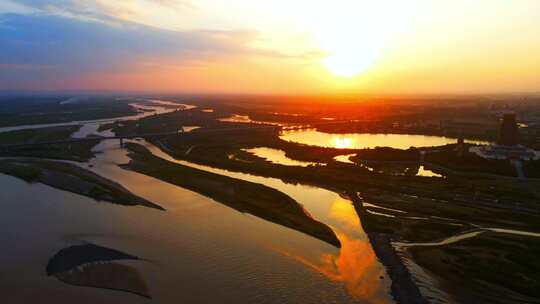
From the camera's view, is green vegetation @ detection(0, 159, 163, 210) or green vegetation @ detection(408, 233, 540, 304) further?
green vegetation @ detection(0, 159, 163, 210)

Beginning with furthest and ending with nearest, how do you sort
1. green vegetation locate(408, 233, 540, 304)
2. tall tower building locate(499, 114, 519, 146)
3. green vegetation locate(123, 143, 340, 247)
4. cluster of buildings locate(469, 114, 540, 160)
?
1. tall tower building locate(499, 114, 519, 146)
2. cluster of buildings locate(469, 114, 540, 160)
3. green vegetation locate(123, 143, 340, 247)
4. green vegetation locate(408, 233, 540, 304)

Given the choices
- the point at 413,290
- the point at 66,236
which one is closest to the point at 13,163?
the point at 66,236

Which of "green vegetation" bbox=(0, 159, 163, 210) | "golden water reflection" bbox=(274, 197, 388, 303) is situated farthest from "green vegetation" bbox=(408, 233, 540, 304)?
"green vegetation" bbox=(0, 159, 163, 210)

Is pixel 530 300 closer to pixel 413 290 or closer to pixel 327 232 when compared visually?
pixel 413 290

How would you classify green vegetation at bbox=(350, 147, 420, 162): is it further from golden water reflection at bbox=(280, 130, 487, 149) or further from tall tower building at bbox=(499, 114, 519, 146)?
tall tower building at bbox=(499, 114, 519, 146)

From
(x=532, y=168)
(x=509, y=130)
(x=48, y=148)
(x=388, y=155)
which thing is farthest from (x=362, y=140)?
(x=48, y=148)

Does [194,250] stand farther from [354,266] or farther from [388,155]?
[388,155]
